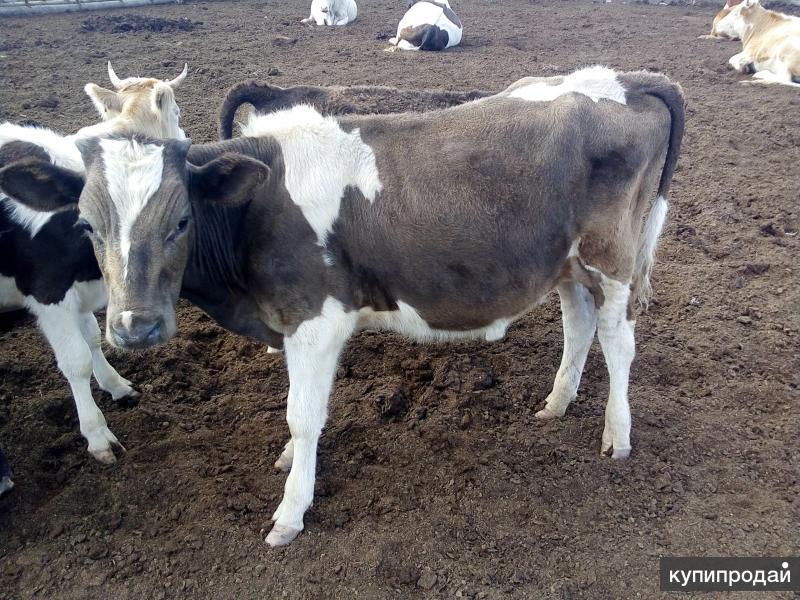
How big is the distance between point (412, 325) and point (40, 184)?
221cm

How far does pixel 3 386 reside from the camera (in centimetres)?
494

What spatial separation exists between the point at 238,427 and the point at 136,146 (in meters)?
2.28

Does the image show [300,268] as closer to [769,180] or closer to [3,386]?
[3,386]

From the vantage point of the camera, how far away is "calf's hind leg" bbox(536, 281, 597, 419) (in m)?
4.58

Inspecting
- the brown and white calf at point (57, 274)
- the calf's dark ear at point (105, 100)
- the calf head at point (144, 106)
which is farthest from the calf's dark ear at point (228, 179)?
the calf's dark ear at point (105, 100)

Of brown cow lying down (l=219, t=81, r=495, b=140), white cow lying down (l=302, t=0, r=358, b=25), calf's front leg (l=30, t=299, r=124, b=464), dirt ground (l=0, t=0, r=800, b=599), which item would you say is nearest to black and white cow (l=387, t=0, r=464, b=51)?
white cow lying down (l=302, t=0, r=358, b=25)

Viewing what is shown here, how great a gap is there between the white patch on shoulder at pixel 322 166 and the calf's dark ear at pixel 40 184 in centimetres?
107

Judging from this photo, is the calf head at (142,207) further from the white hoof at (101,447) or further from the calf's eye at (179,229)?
the white hoof at (101,447)

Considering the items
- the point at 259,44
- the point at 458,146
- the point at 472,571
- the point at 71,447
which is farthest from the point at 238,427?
the point at 259,44

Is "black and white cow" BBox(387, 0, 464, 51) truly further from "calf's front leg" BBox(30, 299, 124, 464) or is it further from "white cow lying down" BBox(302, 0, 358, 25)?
"calf's front leg" BBox(30, 299, 124, 464)

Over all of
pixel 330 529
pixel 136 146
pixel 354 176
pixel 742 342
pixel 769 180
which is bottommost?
pixel 330 529

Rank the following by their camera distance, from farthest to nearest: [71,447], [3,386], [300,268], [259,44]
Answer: [259,44], [3,386], [71,447], [300,268]

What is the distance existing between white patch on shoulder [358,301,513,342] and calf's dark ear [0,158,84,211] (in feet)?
5.66

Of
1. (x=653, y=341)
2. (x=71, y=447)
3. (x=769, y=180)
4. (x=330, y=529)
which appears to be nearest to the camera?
(x=330, y=529)
